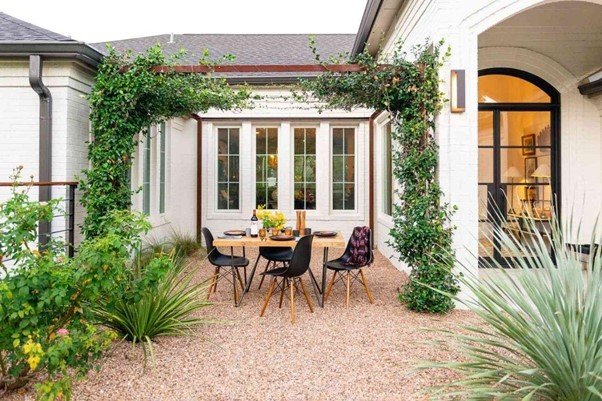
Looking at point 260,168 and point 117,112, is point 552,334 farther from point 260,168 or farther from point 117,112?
point 260,168

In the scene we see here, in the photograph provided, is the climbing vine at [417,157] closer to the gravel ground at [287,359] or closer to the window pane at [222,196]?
the gravel ground at [287,359]

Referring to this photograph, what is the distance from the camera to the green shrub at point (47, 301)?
8.01 ft

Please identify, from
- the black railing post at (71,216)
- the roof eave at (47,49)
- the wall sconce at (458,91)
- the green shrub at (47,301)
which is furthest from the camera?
the black railing post at (71,216)

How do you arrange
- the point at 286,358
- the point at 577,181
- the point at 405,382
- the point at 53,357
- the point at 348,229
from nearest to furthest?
the point at 53,357
the point at 405,382
the point at 286,358
the point at 577,181
the point at 348,229

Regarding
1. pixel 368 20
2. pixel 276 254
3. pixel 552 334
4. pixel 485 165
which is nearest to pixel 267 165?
pixel 368 20

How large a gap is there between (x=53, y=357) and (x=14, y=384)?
2.41ft

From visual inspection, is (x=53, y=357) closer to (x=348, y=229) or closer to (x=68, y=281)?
(x=68, y=281)

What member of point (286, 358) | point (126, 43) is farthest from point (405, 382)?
point (126, 43)

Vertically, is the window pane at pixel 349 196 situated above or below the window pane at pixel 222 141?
below

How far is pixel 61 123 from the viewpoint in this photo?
516cm

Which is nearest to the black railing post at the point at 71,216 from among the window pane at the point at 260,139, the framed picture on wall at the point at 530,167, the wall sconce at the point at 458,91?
the wall sconce at the point at 458,91

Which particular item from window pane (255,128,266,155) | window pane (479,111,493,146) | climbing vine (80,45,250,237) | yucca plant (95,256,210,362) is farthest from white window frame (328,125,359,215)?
yucca plant (95,256,210,362)

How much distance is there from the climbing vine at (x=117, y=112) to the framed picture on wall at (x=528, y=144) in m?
4.81

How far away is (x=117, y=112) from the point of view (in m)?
5.03
